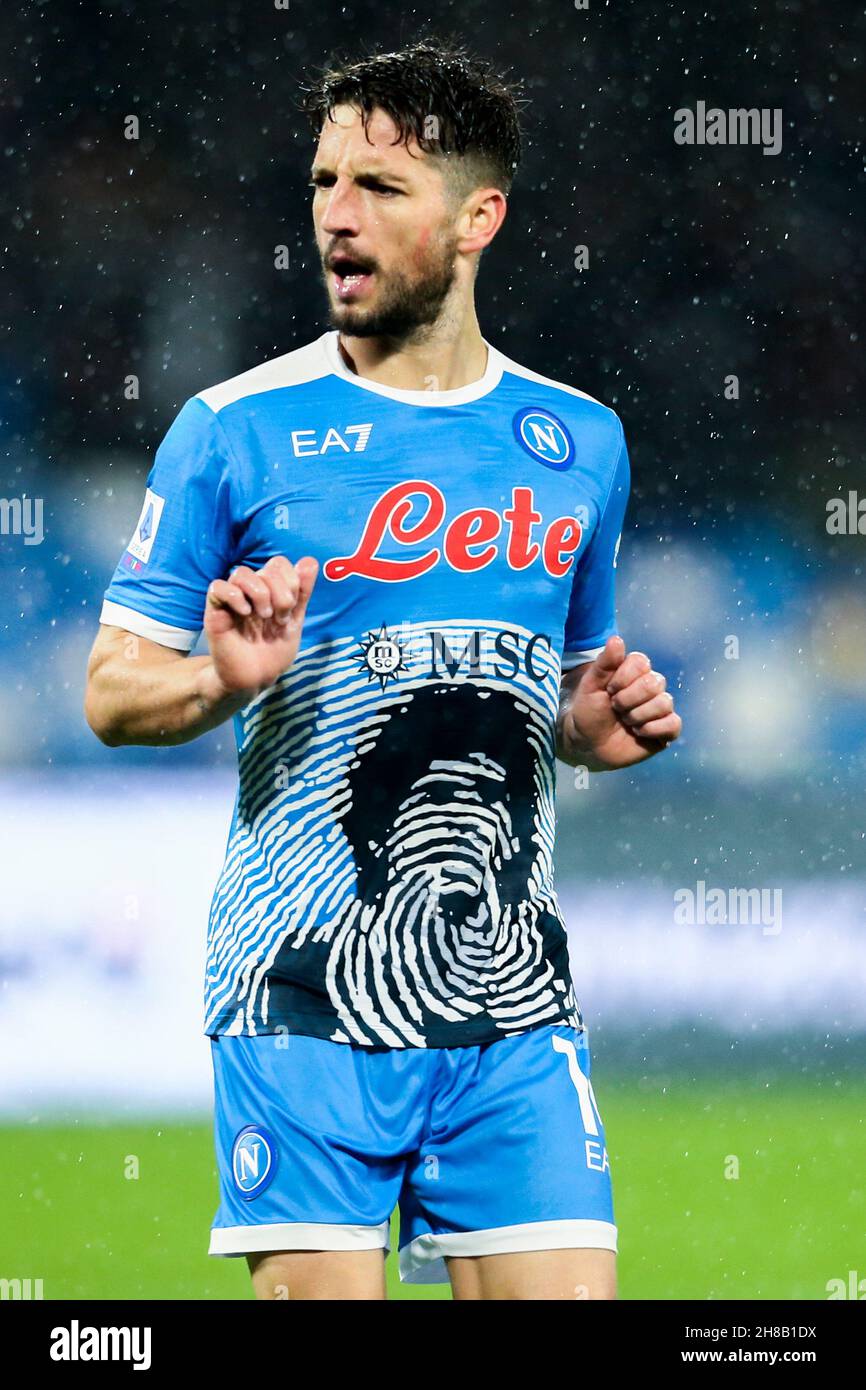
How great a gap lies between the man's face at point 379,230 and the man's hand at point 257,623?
20.6 inches

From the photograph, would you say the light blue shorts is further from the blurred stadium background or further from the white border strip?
the blurred stadium background

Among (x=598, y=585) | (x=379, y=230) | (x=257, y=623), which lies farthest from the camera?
(x=598, y=585)

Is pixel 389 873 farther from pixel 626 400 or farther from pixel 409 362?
pixel 626 400

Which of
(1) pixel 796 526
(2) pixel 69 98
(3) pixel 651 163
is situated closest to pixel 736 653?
(1) pixel 796 526

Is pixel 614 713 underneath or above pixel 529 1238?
above

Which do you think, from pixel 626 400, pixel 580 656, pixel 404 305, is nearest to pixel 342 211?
pixel 404 305

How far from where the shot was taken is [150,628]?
8.23ft

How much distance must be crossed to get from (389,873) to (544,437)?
29.1 inches

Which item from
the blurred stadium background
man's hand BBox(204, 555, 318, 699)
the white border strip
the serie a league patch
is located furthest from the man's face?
the blurred stadium background

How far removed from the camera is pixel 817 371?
24.0 ft

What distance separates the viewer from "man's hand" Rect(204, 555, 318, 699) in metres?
2.23

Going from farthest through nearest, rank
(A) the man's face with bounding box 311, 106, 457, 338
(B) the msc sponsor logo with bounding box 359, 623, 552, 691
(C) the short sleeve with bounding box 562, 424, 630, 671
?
(C) the short sleeve with bounding box 562, 424, 630, 671 < (A) the man's face with bounding box 311, 106, 457, 338 < (B) the msc sponsor logo with bounding box 359, 623, 552, 691

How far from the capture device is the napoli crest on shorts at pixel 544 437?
2682mm

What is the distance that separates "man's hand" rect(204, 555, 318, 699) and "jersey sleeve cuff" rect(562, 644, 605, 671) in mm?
720
